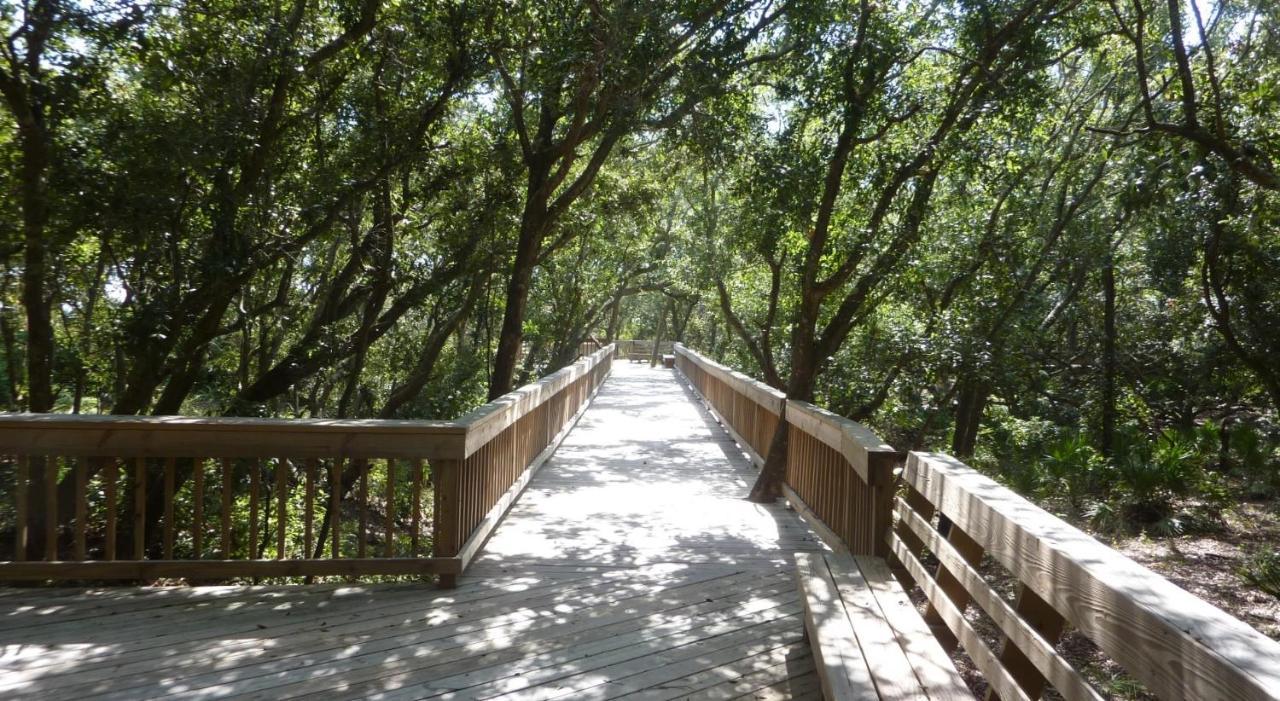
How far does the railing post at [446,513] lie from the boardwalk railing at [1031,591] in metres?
Answer: 2.03

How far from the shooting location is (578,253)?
1916cm

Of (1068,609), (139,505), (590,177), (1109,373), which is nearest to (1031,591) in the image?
(1068,609)

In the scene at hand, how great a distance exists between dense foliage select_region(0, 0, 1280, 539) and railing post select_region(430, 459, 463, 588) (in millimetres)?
2893

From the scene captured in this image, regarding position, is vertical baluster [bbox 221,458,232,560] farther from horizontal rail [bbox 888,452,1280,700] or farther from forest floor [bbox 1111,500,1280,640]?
forest floor [bbox 1111,500,1280,640]

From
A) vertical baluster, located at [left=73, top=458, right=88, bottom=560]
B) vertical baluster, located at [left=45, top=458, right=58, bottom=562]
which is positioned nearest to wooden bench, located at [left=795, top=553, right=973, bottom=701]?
vertical baluster, located at [left=73, top=458, right=88, bottom=560]

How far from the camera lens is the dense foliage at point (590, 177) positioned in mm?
5648

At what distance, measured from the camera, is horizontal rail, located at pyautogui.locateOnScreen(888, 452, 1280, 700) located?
1.44 m

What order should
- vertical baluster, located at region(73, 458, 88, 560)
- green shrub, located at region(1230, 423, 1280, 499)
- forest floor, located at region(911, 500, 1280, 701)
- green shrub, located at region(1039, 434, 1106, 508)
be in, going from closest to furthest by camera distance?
Answer: vertical baluster, located at region(73, 458, 88, 560) < forest floor, located at region(911, 500, 1280, 701) < green shrub, located at region(1039, 434, 1106, 508) < green shrub, located at region(1230, 423, 1280, 499)

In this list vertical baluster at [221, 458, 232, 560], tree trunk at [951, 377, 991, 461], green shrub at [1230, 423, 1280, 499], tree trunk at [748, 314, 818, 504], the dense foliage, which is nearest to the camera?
vertical baluster at [221, 458, 232, 560]

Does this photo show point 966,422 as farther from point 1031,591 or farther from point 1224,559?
point 1031,591

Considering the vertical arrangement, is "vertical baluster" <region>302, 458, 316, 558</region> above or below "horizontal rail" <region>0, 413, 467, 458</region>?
below

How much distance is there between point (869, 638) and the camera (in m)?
2.86

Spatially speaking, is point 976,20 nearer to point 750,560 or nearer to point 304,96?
point 750,560

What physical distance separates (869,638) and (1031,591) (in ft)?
2.28
